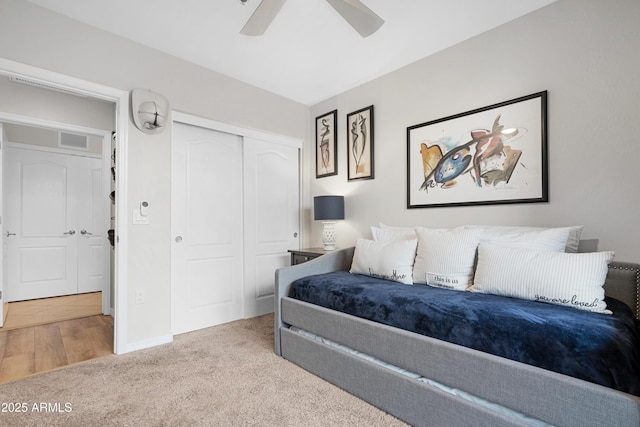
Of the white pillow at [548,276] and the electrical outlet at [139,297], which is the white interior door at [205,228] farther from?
the white pillow at [548,276]

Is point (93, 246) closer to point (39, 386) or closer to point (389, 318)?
point (39, 386)

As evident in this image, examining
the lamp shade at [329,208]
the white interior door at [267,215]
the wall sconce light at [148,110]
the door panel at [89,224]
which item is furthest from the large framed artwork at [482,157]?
the door panel at [89,224]

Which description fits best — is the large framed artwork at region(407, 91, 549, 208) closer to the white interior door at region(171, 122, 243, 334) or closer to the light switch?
the white interior door at region(171, 122, 243, 334)

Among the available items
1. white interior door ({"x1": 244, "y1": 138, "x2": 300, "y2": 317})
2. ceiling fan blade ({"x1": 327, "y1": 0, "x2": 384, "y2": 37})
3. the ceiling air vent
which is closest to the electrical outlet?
white interior door ({"x1": 244, "y1": 138, "x2": 300, "y2": 317})

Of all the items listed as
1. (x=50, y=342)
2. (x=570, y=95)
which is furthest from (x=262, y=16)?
(x=50, y=342)

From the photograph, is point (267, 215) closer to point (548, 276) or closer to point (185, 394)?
point (185, 394)

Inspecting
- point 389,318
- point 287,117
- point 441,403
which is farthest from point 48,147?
point 441,403

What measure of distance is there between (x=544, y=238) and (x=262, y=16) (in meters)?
2.16

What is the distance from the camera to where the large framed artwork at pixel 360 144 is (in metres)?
3.26

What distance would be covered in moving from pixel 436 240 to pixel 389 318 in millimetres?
726

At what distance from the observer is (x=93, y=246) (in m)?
4.73

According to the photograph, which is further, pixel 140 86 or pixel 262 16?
pixel 140 86

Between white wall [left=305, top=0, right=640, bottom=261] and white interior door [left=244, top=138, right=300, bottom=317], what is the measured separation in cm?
159

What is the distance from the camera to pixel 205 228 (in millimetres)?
3166
